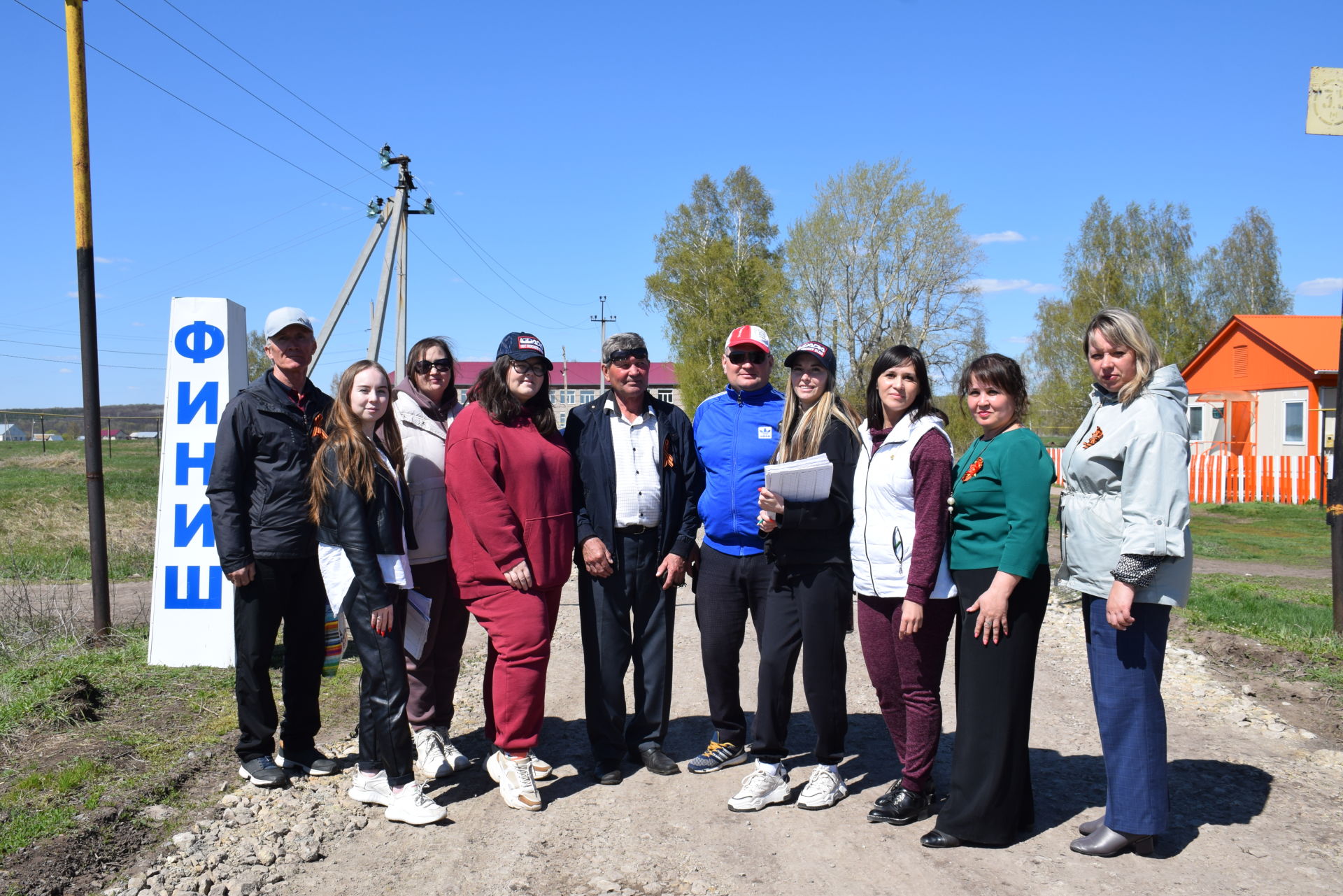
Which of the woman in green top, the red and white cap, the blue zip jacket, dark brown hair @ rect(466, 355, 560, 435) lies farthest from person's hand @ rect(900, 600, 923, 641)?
dark brown hair @ rect(466, 355, 560, 435)

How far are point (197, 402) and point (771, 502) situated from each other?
175 inches

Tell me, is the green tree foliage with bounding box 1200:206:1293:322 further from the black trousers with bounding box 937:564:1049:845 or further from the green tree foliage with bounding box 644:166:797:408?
the black trousers with bounding box 937:564:1049:845

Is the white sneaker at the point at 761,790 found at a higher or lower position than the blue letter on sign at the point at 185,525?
lower

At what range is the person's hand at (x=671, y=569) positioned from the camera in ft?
15.1

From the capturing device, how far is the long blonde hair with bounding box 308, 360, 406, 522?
4.02 metres

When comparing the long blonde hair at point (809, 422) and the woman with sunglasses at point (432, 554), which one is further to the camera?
the woman with sunglasses at point (432, 554)

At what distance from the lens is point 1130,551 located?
11.1ft

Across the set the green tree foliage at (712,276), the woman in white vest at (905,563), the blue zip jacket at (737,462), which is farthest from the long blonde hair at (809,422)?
the green tree foliage at (712,276)

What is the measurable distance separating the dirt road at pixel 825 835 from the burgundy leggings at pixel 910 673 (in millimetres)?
297

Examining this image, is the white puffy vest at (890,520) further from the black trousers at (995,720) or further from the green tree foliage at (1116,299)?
the green tree foliage at (1116,299)

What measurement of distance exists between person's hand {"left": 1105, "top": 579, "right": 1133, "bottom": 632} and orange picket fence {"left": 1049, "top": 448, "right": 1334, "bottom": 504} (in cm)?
1924

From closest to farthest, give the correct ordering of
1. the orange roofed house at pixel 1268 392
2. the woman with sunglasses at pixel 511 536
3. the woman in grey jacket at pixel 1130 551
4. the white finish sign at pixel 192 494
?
the woman in grey jacket at pixel 1130 551
the woman with sunglasses at pixel 511 536
the white finish sign at pixel 192 494
the orange roofed house at pixel 1268 392

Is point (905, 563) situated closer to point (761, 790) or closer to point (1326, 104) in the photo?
point (761, 790)

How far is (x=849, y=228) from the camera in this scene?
115 ft
